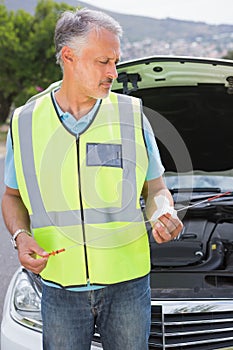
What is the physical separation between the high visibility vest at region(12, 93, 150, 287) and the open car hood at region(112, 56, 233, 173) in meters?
0.87

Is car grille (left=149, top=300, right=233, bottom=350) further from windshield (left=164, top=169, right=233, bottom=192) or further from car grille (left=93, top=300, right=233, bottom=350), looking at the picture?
windshield (left=164, top=169, right=233, bottom=192)

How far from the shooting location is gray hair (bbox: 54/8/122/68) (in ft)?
6.09

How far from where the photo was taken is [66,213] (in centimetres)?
192

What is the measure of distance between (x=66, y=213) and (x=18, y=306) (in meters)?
1.11

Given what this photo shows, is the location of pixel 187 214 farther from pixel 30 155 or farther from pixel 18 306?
pixel 30 155

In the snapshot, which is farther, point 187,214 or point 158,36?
point 158,36

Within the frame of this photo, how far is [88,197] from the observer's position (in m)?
1.89

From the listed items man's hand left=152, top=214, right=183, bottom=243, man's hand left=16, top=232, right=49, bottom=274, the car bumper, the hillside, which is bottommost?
the car bumper

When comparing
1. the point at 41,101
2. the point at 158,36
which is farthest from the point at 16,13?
the point at 158,36

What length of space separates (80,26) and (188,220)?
207 centimetres

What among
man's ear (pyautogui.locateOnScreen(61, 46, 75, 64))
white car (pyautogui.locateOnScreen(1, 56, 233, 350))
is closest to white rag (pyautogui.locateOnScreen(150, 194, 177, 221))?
man's ear (pyautogui.locateOnScreen(61, 46, 75, 64))

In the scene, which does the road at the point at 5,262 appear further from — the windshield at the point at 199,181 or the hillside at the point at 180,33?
the hillside at the point at 180,33

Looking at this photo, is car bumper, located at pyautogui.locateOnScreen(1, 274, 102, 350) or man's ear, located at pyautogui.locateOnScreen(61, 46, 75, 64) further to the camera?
car bumper, located at pyautogui.locateOnScreen(1, 274, 102, 350)

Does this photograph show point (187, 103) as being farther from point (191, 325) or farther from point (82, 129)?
point (82, 129)
